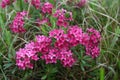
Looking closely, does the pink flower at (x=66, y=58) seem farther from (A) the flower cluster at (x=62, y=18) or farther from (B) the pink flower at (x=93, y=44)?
(A) the flower cluster at (x=62, y=18)

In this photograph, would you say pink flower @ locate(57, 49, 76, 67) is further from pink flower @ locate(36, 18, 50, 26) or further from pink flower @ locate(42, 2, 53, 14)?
pink flower @ locate(42, 2, 53, 14)

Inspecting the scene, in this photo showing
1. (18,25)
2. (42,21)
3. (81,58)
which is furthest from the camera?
(42,21)

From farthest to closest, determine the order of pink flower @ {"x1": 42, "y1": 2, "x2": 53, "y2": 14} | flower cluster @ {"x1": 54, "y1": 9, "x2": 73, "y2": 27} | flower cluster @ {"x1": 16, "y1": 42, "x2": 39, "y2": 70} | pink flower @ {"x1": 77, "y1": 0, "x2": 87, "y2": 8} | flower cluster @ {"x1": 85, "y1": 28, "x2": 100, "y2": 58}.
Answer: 1. pink flower @ {"x1": 77, "y1": 0, "x2": 87, "y2": 8}
2. pink flower @ {"x1": 42, "y1": 2, "x2": 53, "y2": 14}
3. flower cluster @ {"x1": 54, "y1": 9, "x2": 73, "y2": 27}
4. flower cluster @ {"x1": 85, "y1": 28, "x2": 100, "y2": 58}
5. flower cluster @ {"x1": 16, "y1": 42, "x2": 39, "y2": 70}

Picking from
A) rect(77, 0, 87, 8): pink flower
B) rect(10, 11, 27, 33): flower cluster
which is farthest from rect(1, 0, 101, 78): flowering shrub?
rect(77, 0, 87, 8): pink flower

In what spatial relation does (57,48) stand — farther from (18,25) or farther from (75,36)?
(18,25)

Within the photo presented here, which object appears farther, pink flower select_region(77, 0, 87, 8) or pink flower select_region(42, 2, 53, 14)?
pink flower select_region(77, 0, 87, 8)

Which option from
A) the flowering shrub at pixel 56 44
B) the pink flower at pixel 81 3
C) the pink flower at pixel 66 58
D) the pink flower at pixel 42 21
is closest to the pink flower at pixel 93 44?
the flowering shrub at pixel 56 44

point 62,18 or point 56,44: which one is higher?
point 62,18

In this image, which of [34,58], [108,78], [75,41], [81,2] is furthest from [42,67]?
[81,2]

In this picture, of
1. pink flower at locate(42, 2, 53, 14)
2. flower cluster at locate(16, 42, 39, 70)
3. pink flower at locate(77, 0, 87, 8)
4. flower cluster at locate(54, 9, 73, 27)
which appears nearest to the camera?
flower cluster at locate(16, 42, 39, 70)

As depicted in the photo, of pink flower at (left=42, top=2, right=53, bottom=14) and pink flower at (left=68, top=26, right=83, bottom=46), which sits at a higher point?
pink flower at (left=42, top=2, right=53, bottom=14)

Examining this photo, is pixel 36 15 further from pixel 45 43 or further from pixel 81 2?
pixel 45 43

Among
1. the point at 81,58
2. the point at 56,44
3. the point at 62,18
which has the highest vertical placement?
the point at 62,18

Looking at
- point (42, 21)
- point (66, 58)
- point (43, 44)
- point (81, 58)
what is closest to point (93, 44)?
point (81, 58)
